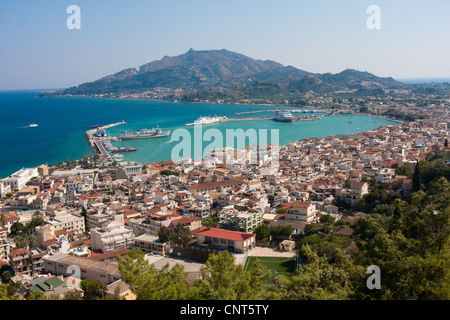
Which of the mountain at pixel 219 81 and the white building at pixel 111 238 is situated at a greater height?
the mountain at pixel 219 81

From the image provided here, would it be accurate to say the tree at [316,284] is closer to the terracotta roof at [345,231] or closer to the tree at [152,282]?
the tree at [152,282]

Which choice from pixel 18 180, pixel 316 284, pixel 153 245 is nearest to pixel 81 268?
pixel 153 245

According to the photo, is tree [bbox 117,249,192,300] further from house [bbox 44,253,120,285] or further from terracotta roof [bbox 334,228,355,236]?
terracotta roof [bbox 334,228,355,236]

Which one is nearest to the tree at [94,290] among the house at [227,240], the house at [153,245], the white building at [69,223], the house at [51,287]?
the house at [51,287]

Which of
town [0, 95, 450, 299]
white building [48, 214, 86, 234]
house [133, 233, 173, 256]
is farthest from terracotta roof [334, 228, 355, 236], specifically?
white building [48, 214, 86, 234]
